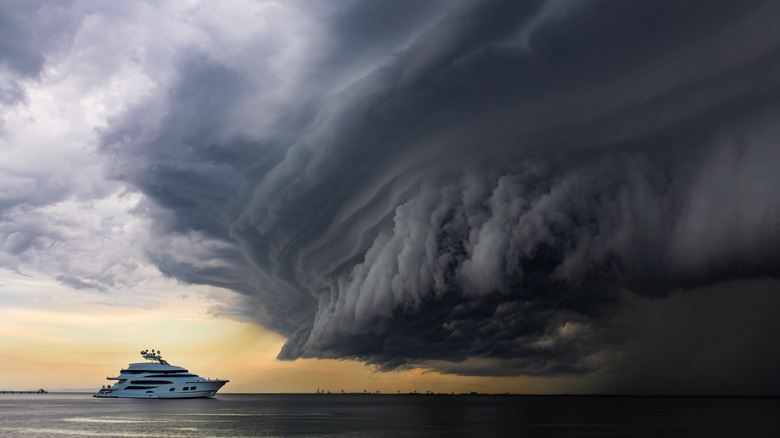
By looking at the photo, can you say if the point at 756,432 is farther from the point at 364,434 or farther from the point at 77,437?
the point at 77,437

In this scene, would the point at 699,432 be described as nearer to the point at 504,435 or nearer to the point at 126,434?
the point at 504,435

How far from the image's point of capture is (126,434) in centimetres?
8319

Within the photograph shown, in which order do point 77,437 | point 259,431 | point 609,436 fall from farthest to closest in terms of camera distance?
point 259,431 → point 609,436 → point 77,437

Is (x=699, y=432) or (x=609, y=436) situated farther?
(x=699, y=432)

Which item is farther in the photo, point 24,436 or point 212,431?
point 212,431

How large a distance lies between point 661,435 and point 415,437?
42.5m

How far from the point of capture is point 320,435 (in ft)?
278

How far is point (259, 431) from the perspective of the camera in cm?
9112

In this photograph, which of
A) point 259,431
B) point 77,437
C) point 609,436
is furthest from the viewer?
point 259,431

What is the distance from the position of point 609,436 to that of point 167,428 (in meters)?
75.4

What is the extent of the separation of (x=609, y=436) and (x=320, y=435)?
46.7 m

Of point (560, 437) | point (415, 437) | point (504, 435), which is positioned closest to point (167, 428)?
point (415, 437)

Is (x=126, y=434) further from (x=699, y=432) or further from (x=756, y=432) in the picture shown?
(x=756, y=432)

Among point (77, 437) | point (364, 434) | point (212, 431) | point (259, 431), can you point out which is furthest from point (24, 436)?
point (364, 434)
